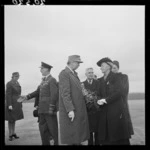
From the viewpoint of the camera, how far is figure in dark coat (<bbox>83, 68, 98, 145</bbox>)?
18.6 feet

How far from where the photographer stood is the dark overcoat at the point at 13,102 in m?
7.17

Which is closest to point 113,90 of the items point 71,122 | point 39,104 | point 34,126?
point 71,122

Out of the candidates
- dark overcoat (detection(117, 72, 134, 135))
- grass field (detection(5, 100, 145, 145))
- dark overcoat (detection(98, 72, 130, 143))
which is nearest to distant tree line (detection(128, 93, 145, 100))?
grass field (detection(5, 100, 145, 145))

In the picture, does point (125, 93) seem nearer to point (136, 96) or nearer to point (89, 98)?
point (89, 98)

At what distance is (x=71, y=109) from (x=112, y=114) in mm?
836

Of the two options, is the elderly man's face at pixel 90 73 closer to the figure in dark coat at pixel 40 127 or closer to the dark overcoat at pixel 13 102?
the figure in dark coat at pixel 40 127

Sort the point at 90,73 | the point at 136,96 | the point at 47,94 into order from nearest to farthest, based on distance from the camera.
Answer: the point at 47,94 → the point at 90,73 → the point at 136,96

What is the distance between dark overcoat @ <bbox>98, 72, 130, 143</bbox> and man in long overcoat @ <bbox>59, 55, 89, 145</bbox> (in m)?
0.37

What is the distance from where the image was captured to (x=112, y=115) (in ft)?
17.3

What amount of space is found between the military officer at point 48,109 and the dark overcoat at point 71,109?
Answer: 69cm

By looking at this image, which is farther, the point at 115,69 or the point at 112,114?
the point at 115,69

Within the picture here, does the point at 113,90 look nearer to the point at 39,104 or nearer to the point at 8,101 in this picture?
the point at 39,104

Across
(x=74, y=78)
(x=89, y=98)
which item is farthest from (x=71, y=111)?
(x=74, y=78)

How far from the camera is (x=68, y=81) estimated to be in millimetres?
5344
